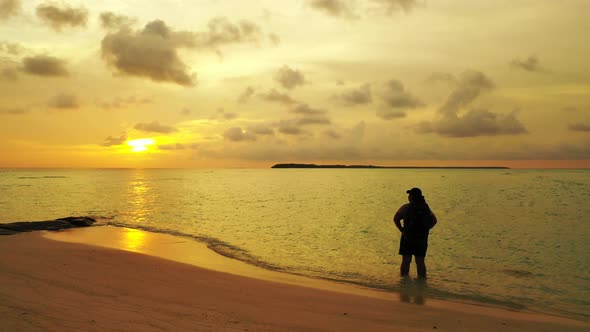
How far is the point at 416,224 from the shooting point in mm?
12828

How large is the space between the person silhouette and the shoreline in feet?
6.79

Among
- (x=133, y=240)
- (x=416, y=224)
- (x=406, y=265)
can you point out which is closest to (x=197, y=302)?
(x=416, y=224)

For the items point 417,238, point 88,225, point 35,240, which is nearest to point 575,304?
point 417,238

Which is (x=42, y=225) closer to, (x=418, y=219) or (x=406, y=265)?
(x=406, y=265)

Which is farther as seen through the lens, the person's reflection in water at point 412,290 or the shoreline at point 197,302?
the person's reflection in water at point 412,290

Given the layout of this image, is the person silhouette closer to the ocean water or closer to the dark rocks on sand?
the ocean water

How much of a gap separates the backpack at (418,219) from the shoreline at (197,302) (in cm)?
230

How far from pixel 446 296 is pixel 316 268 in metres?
5.17

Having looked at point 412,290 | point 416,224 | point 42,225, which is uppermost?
point 416,224

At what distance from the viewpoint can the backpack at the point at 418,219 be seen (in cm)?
1273

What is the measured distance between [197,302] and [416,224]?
24.1ft

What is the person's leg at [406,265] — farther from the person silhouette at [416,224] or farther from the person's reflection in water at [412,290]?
the person's reflection in water at [412,290]

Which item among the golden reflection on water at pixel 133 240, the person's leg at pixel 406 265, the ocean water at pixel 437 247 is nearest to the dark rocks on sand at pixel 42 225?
the ocean water at pixel 437 247

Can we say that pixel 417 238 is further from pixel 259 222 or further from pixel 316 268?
pixel 259 222
